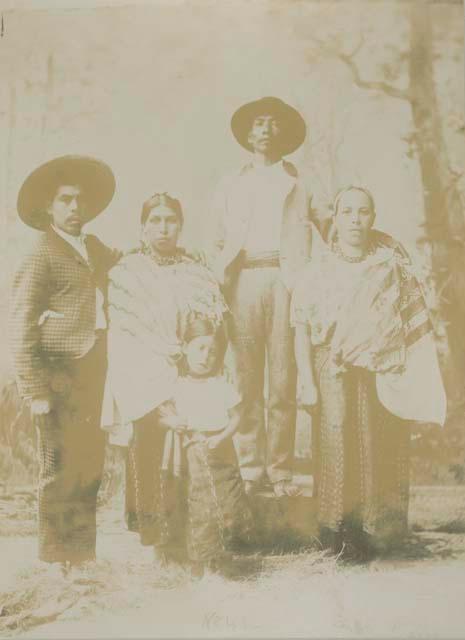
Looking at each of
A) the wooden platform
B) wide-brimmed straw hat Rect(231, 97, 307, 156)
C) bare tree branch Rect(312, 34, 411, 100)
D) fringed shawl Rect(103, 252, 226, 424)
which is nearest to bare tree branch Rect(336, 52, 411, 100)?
bare tree branch Rect(312, 34, 411, 100)

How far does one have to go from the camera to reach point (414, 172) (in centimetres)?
489

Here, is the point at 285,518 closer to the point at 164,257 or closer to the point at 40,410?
the point at 40,410

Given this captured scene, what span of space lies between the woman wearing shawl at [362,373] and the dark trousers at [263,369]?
0.29 feet

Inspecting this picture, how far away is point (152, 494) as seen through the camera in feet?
14.9

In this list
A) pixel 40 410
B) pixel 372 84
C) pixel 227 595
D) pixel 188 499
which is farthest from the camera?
pixel 372 84

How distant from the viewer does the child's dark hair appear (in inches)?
184

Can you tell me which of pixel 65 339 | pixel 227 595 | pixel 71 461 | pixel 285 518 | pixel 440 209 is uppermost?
pixel 440 209

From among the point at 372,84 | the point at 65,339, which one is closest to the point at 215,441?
the point at 65,339

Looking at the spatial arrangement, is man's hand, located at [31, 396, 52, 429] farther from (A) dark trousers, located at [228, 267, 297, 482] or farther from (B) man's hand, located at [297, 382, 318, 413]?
(B) man's hand, located at [297, 382, 318, 413]

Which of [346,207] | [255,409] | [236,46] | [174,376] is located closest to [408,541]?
[255,409]

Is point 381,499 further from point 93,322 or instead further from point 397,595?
point 93,322

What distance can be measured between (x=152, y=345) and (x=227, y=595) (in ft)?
5.03

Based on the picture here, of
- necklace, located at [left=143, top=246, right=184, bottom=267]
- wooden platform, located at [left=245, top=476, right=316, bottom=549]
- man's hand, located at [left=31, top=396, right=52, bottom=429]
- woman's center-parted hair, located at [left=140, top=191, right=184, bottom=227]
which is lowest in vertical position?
wooden platform, located at [left=245, top=476, right=316, bottom=549]

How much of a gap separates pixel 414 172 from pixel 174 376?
2016 mm
